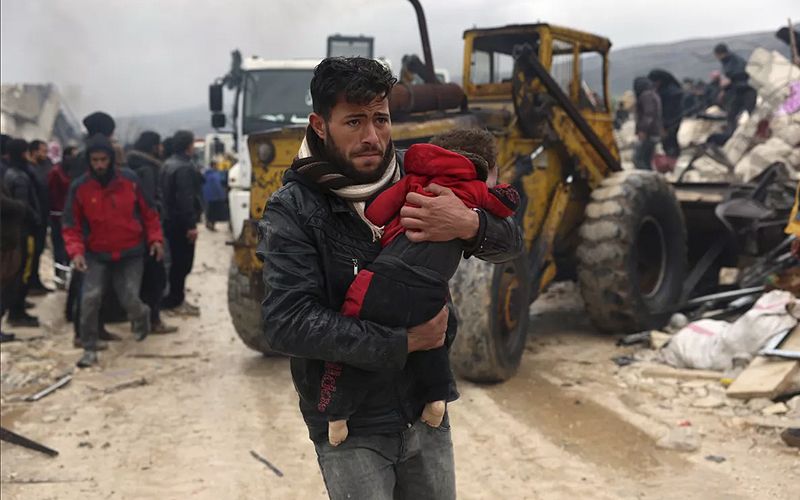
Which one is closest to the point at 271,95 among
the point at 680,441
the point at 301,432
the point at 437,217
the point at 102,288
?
the point at 102,288

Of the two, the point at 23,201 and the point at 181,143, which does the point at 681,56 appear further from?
the point at 23,201

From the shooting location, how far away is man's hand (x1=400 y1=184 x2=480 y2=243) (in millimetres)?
1973

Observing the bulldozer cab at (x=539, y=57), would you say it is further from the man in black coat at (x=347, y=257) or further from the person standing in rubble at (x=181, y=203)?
the man in black coat at (x=347, y=257)

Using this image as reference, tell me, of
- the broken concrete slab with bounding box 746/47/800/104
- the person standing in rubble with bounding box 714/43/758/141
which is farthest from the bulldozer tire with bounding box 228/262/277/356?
the broken concrete slab with bounding box 746/47/800/104

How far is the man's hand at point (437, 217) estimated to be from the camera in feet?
6.47

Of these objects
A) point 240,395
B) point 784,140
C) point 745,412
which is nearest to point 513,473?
point 745,412

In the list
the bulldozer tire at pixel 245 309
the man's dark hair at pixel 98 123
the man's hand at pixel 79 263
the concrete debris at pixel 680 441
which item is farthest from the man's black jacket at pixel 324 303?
the man's dark hair at pixel 98 123

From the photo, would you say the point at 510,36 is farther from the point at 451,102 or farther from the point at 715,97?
the point at 715,97

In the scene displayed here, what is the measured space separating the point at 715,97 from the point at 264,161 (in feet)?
39.6

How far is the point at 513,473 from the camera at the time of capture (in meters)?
4.26

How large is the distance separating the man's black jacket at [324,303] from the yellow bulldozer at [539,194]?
3.44m

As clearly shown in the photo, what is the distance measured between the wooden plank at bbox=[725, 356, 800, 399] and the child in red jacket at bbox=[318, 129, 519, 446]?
3.61m

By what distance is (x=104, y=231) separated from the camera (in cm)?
Result: 640

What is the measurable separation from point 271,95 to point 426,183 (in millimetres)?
8436
